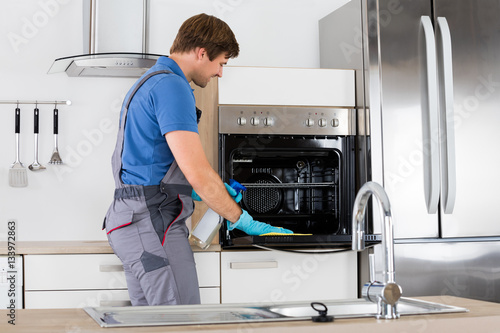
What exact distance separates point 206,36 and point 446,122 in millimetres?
1225

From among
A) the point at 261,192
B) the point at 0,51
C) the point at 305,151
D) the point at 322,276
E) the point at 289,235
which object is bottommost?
the point at 322,276

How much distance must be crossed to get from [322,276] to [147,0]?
1538 millimetres

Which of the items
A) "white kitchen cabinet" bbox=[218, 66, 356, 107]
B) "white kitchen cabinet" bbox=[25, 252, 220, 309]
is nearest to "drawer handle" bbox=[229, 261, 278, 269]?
"white kitchen cabinet" bbox=[25, 252, 220, 309]

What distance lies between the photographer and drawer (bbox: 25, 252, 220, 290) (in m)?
2.35

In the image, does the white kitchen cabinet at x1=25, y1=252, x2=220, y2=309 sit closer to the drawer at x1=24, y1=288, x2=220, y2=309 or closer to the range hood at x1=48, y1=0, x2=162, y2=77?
the drawer at x1=24, y1=288, x2=220, y2=309

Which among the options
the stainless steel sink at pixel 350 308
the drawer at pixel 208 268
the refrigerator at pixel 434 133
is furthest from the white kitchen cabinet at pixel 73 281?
the stainless steel sink at pixel 350 308

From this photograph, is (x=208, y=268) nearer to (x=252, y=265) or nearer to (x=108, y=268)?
(x=252, y=265)

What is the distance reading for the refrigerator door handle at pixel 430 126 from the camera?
255 centimetres

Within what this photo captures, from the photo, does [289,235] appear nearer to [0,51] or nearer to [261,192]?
[261,192]

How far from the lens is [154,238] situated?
1713 millimetres

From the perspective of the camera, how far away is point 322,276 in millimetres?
2533

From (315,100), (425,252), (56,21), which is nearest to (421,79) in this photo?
(315,100)

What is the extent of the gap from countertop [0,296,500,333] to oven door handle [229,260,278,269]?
125 cm

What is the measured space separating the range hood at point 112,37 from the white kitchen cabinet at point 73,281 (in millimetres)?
829
